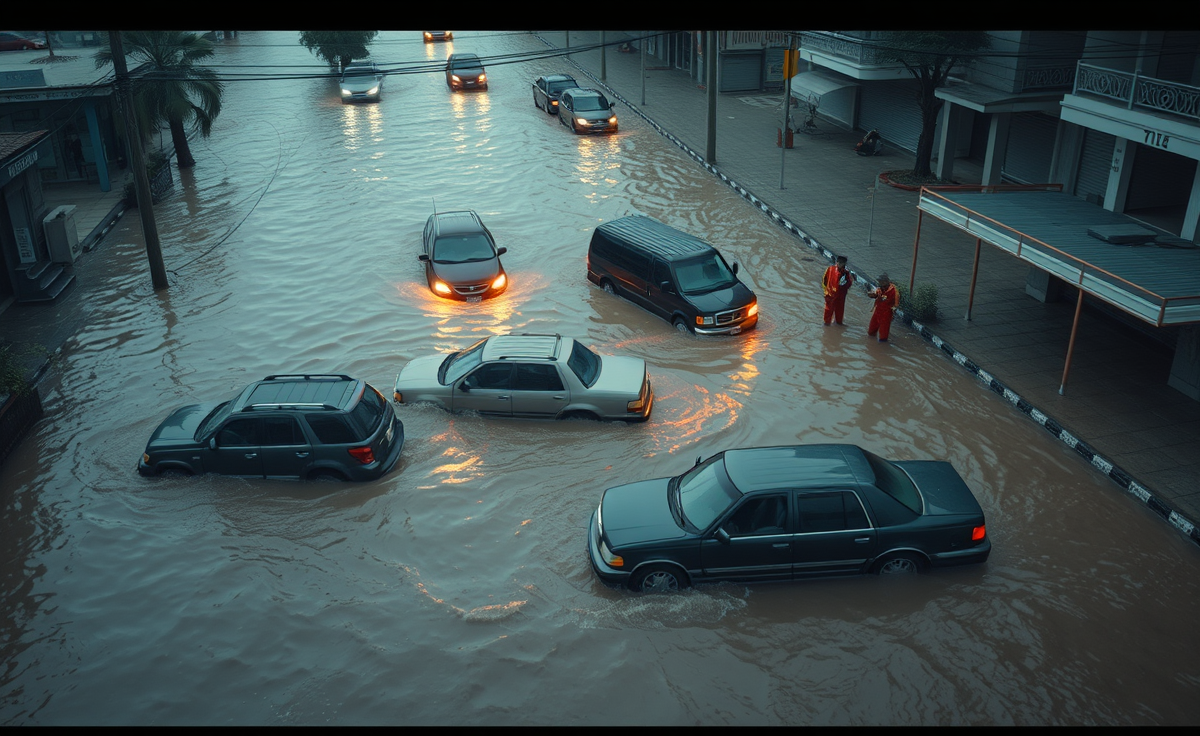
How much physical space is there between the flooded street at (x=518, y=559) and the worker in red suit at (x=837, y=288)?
436mm

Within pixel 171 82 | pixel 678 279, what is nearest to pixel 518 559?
pixel 678 279

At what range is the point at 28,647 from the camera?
1012 centimetres

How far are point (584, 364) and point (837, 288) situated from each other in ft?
18.6


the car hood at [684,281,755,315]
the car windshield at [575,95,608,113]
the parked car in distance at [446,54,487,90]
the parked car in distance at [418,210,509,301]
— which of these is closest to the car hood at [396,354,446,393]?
the parked car in distance at [418,210,509,301]

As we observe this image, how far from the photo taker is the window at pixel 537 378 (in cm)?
1408

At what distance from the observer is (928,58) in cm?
2503

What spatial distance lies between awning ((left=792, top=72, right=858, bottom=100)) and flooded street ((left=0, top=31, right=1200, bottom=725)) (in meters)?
12.3

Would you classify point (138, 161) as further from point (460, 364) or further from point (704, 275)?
point (704, 275)

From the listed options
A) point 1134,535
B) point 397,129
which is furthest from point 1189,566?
point 397,129

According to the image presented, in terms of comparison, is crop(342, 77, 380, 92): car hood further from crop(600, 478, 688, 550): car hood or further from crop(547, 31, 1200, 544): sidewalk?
crop(600, 478, 688, 550): car hood
